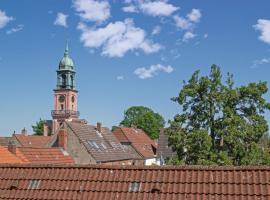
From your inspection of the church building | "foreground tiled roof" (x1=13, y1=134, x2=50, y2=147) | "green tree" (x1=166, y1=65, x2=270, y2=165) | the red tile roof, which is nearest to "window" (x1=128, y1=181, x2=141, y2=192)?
"green tree" (x1=166, y1=65, x2=270, y2=165)

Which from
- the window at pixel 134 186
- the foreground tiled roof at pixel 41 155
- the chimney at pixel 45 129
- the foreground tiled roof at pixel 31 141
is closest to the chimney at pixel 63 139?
the foreground tiled roof at pixel 41 155

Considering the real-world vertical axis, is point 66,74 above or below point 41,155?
above

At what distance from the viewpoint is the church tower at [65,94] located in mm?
109312

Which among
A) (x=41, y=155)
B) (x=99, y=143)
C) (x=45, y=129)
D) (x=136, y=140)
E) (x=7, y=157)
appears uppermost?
(x=45, y=129)

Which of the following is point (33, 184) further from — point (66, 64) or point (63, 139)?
point (66, 64)

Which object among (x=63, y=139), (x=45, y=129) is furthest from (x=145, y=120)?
(x=63, y=139)

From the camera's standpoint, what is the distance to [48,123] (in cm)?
10525

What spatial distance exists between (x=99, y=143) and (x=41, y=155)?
1686 centimetres

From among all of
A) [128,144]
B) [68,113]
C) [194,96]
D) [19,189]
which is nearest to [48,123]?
[68,113]

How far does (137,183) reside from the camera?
399 inches

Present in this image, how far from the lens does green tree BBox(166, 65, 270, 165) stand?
84.9 ft

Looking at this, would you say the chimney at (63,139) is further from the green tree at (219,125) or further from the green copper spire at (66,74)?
the green copper spire at (66,74)

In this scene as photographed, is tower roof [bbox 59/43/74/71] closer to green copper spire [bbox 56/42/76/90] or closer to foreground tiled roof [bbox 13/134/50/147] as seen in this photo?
green copper spire [bbox 56/42/76/90]

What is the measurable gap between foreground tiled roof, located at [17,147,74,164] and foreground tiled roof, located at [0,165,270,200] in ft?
59.9
